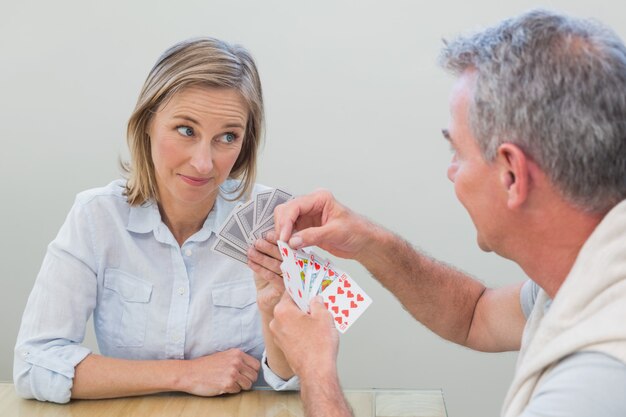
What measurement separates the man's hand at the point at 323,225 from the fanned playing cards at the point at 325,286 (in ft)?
0.19

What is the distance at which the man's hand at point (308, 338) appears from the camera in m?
1.91

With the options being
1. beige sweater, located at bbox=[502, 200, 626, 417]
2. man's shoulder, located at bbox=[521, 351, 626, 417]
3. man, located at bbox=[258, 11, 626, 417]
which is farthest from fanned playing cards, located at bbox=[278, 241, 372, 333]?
man's shoulder, located at bbox=[521, 351, 626, 417]

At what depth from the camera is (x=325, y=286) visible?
2.21m

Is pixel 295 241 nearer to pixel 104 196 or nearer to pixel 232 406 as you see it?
pixel 232 406

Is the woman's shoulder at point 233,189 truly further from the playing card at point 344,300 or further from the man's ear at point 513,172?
the man's ear at point 513,172

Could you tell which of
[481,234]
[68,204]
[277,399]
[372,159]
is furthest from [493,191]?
[68,204]

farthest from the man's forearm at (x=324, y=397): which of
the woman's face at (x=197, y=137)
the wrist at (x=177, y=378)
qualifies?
the woman's face at (x=197, y=137)

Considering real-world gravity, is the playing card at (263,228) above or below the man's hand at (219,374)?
above

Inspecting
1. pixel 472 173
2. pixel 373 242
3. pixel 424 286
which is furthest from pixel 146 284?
pixel 472 173

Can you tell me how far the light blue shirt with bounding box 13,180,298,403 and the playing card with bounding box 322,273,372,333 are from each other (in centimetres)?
51

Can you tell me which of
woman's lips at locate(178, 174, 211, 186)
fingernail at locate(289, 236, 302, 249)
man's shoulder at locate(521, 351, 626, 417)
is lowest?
fingernail at locate(289, 236, 302, 249)

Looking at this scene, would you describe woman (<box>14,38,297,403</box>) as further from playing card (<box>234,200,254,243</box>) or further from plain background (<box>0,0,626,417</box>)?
plain background (<box>0,0,626,417</box>)

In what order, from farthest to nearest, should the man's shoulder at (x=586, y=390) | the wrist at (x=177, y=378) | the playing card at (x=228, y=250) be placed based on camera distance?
the playing card at (x=228, y=250), the wrist at (x=177, y=378), the man's shoulder at (x=586, y=390)

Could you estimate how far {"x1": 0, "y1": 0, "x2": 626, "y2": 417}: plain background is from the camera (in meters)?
4.04
